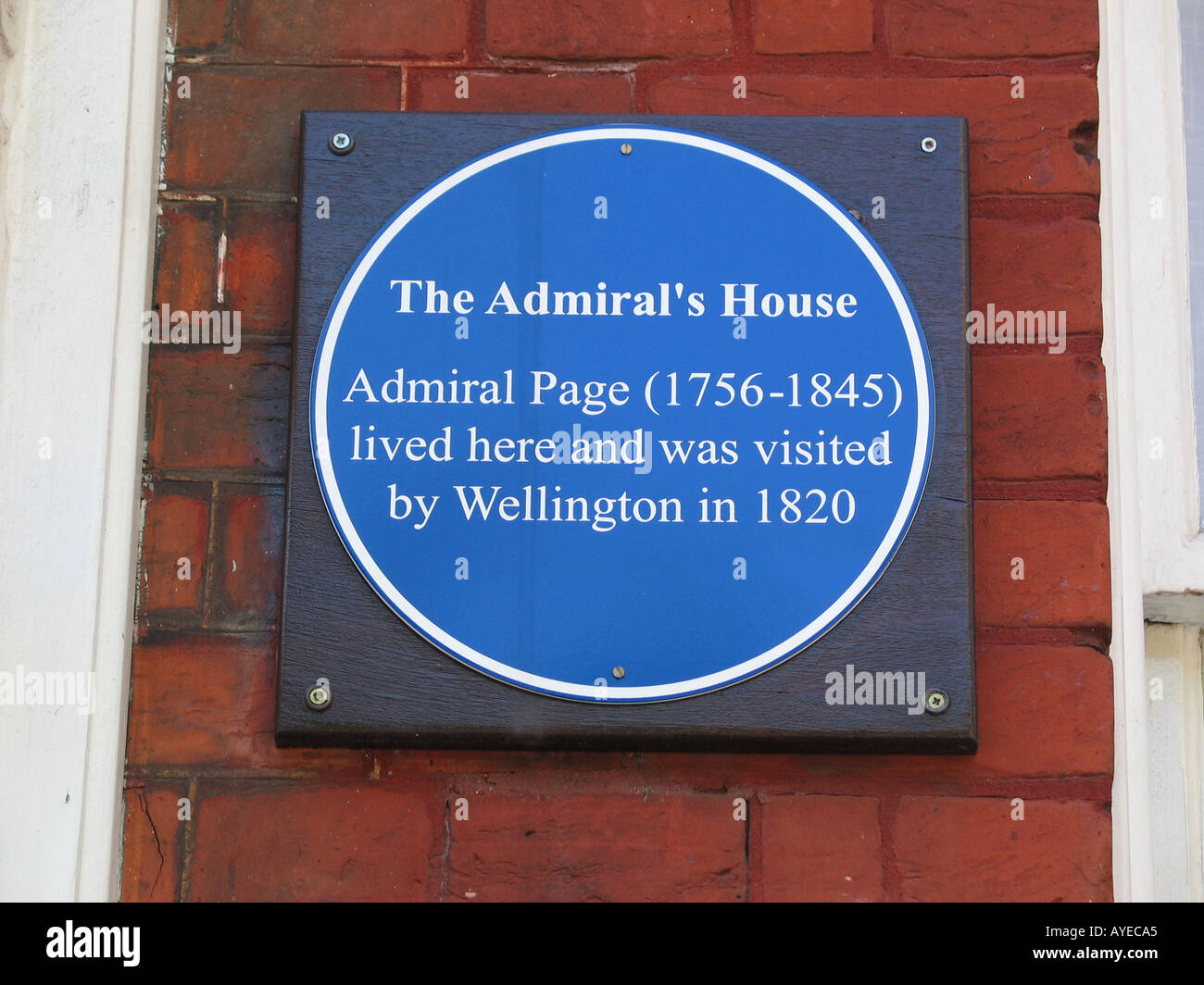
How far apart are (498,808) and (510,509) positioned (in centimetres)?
27

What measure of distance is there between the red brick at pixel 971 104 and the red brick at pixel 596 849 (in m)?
0.68

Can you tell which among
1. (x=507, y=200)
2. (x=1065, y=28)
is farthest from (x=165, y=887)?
(x=1065, y=28)

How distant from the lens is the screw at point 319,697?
49.6 inches

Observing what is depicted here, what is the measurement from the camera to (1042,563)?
4.35ft

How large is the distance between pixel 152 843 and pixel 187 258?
554 mm

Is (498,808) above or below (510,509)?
below

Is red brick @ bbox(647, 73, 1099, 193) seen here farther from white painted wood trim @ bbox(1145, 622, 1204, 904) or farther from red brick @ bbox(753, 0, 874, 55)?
white painted wood trim @ bbox(1145, 622, 1204, 904)

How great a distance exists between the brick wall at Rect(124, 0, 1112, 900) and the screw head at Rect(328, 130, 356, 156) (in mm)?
66

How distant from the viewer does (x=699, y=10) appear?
1.44 meters

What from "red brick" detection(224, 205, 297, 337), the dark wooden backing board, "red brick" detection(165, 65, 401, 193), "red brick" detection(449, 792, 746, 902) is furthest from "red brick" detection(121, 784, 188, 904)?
"red brick" detection(165, 65, 401, 193)

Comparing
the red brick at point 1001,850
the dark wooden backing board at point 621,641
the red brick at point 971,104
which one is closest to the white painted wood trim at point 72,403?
the dark wooden backing board at point 621,641

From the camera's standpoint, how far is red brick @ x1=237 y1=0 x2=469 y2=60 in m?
1.44

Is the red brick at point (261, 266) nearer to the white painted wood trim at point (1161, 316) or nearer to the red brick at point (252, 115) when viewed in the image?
the red brick at point (252, 115)

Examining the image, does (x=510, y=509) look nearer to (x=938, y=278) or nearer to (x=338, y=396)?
(x=338, y=396)
